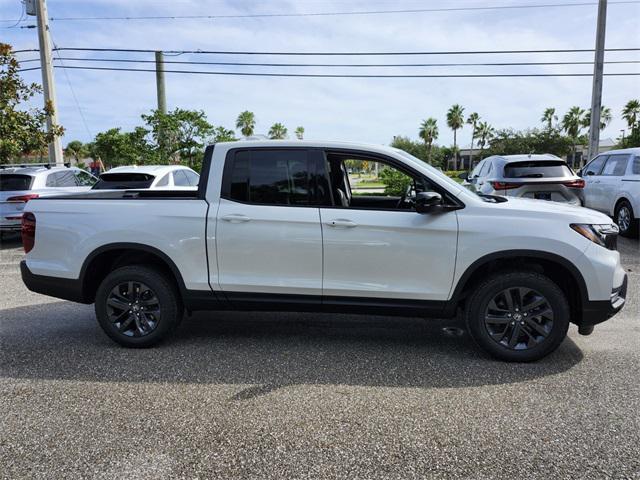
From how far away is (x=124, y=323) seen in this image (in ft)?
14.3

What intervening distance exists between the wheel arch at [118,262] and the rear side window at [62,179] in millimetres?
7268

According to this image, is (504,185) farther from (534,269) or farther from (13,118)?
(13,118)

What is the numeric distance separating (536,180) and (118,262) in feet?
26.1

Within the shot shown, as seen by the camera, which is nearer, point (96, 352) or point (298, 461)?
point (298, 461)

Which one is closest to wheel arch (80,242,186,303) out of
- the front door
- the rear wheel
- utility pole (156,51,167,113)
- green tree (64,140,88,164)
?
the front door

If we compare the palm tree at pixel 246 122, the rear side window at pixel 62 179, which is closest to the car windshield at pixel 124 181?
the rear side window at pixel 62 179

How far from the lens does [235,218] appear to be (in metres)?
4.12

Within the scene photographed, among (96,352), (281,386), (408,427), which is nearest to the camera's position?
(408,427)

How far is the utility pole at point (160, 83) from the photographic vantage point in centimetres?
2100

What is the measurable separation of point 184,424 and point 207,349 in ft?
4.30

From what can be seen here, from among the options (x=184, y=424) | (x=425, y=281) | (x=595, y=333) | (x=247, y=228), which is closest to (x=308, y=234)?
(x=247, y=228)

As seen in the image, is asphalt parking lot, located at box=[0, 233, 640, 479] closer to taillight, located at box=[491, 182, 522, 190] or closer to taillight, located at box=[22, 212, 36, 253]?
taillight, located at box=[22, 212, 36, 253]

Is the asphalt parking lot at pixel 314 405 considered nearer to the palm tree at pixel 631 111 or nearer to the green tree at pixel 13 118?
the green tree at pixel 13 118

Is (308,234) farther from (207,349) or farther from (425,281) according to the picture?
(207,349)
